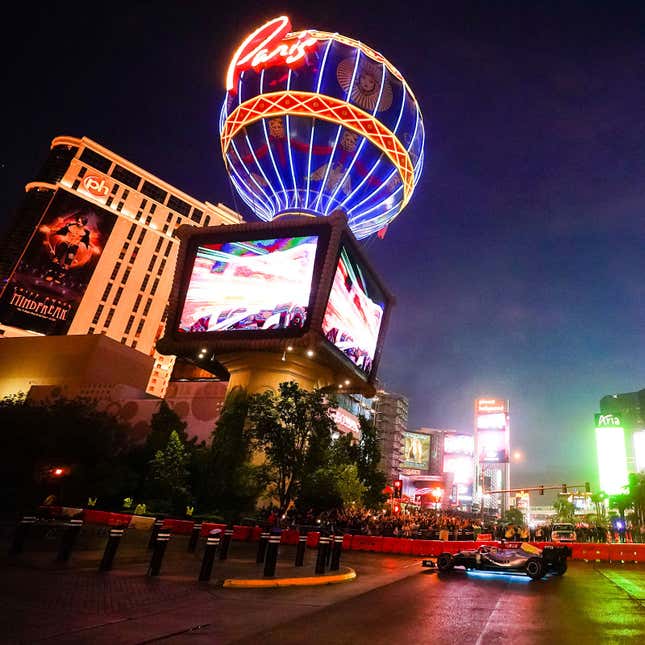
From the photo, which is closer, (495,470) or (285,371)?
(285,371)

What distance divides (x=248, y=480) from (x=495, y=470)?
517 ft

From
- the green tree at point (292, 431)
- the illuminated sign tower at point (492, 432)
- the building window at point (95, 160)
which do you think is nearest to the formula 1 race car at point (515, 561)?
the green tree at point (292, 431)

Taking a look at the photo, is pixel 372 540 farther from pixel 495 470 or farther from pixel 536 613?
pixel 495 470

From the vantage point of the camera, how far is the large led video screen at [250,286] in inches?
1238

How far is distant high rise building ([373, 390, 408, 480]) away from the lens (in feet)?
408

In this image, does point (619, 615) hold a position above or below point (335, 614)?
above

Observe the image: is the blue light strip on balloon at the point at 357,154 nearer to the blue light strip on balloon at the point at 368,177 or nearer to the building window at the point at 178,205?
the blue light strip on balloon at the point at 368,177

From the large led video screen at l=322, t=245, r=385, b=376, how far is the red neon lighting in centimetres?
1327

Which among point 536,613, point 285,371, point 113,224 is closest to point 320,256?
point 285,371

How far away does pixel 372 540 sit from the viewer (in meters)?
23.8

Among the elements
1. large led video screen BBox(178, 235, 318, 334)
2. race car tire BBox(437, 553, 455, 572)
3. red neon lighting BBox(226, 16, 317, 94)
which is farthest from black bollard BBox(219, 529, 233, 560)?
red neon lighting BBox(226, 16, 317, 94)

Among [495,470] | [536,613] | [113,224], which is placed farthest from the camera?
[495,470]

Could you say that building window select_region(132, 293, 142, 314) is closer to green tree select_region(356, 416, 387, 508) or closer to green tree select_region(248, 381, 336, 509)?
green tree select_region(356, 416, 387, 508)

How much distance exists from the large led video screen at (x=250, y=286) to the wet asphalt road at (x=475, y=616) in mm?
21105
